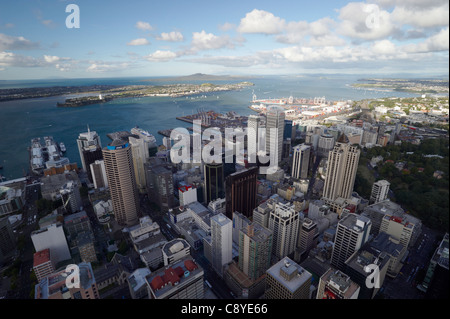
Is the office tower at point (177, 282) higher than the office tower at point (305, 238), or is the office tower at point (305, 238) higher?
the office tower at point (177, 282)

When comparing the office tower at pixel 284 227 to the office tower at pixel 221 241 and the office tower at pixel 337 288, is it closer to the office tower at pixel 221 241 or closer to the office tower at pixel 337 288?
the office tower at pixel 221 241

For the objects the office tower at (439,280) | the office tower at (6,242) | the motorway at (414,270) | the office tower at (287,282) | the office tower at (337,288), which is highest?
the office tower at (439,280)

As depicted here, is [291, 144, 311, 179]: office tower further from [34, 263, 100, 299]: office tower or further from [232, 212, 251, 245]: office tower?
[34, 263, 100, 299]: office tower

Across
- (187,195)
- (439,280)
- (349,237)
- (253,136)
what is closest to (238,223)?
(187,195)

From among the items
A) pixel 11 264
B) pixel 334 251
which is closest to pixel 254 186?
pixel 334 251

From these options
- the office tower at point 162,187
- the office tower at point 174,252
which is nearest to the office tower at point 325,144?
the office tower at point 162,187

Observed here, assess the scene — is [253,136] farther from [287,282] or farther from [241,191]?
[287,282]

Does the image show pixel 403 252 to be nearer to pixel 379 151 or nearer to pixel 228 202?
pixel 228 202
